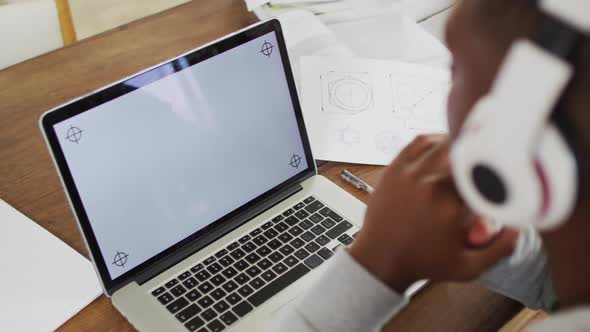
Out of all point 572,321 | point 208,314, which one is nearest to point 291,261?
point 208,314

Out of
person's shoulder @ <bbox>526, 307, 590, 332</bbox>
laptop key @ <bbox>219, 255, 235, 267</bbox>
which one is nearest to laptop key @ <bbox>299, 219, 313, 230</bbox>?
laptop key @ <bbox>219, 255, 235, 267</bbox>

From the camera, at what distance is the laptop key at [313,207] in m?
0.86

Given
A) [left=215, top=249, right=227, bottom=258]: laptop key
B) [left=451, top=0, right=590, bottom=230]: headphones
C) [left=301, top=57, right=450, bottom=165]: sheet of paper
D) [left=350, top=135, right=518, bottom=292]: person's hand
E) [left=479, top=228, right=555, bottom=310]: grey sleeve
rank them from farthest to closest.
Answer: [left=301, top=57, right=450, bottom=165]: sheet of paper, [left=215, top=249, right=227, bottom=258]: laptop key, [left=479, top=228, right=555, bottom=310]: grey sleeve, [left=350, top=135, right=518, bottom=292]: person's hand, [left=451, top=0, right=590, bottom=230]: headphones

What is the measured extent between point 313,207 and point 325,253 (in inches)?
3.1

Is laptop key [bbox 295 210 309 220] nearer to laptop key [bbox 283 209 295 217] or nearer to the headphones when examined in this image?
laptop key [bbox 283 209 295 217]

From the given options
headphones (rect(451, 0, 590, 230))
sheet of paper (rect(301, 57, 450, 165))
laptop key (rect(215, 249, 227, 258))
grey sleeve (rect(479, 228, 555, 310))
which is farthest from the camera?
sheet of paper (rect(301, 57, 450, 165))

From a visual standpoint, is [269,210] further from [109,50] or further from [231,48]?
[109,50]

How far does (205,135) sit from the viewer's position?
0.81m

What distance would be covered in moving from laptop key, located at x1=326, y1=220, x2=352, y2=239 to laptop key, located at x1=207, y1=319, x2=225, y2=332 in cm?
18

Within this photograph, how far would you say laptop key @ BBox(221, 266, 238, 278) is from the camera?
0.78 meters

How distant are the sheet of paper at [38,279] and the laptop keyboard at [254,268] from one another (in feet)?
0.32

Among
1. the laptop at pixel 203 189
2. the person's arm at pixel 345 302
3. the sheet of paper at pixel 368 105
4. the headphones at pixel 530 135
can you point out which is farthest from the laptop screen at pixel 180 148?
the headphones at pixel 530 135

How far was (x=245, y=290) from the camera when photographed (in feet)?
2.51

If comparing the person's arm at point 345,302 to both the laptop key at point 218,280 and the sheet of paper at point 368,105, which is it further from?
the sheet of paper at point 368,105
